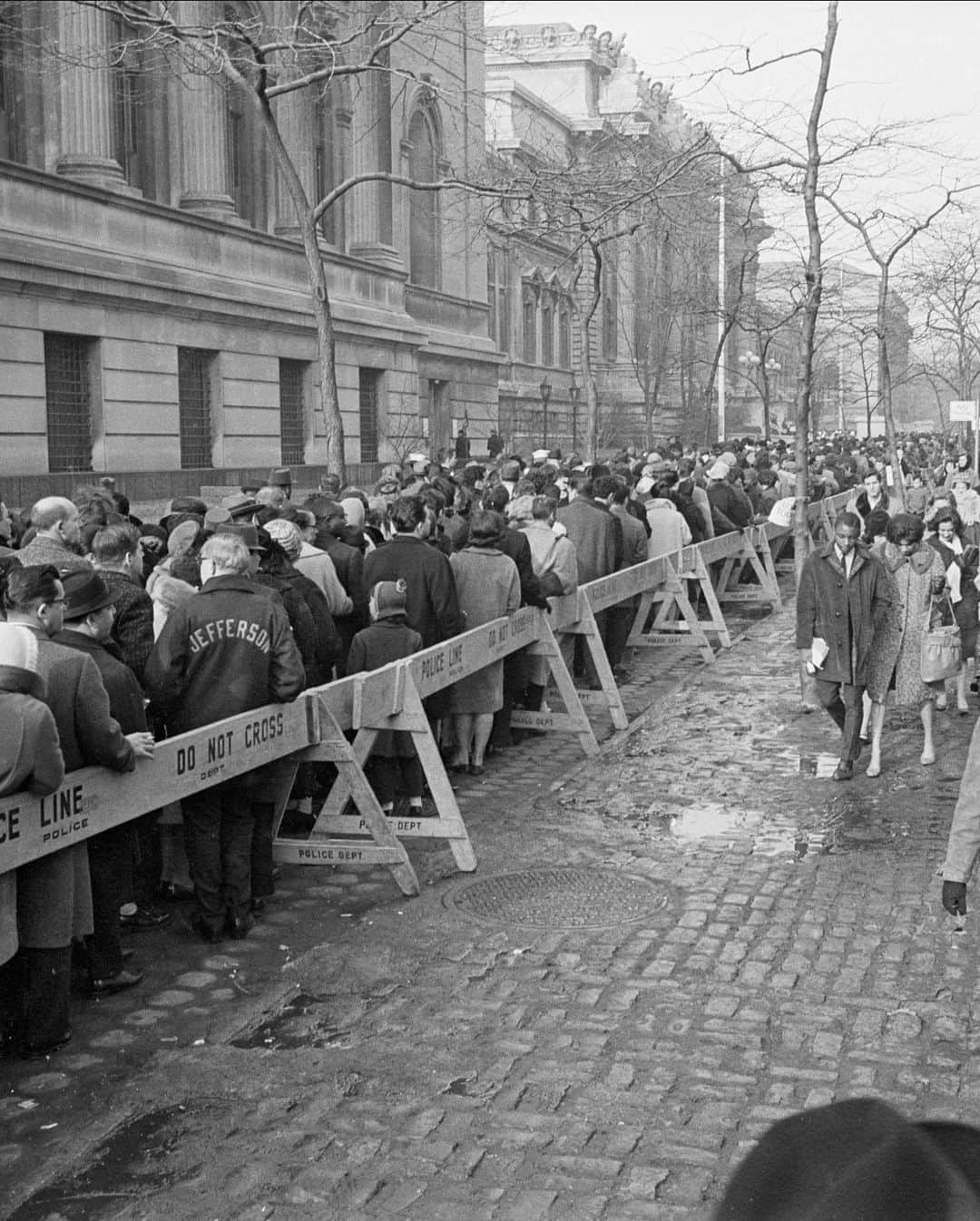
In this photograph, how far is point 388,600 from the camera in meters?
9.55

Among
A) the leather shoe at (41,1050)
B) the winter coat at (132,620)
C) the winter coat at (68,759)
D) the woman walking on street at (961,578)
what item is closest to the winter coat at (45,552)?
the winter coat at (132,620)

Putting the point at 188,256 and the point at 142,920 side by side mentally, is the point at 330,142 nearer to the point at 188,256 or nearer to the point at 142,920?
the point at 188,256

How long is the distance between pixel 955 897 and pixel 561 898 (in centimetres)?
254

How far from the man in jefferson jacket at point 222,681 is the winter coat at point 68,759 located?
103 cm

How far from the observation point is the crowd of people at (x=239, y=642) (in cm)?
612

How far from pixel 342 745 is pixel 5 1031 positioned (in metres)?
2.42

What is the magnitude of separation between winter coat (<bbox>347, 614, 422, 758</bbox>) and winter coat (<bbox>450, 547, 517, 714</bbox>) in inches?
64.6

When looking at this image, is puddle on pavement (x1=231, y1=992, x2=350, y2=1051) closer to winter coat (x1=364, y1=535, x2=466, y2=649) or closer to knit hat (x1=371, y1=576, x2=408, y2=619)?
knit hat (x1=371, y1=576, x2=408, y2=619)

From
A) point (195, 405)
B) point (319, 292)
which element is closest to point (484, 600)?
point (319, 292)

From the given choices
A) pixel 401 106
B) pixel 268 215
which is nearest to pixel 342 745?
pixel 268 215

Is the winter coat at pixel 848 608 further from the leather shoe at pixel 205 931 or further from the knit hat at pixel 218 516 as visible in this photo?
the leather shoe at pixel 205 931

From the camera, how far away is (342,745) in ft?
26.7

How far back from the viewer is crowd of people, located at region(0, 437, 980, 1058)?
20.1ft

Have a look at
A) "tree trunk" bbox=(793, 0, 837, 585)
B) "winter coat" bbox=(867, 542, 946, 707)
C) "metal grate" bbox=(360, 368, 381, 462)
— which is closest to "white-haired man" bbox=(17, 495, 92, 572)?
"winter coat" bbox=(867, 542, 946, 707)
